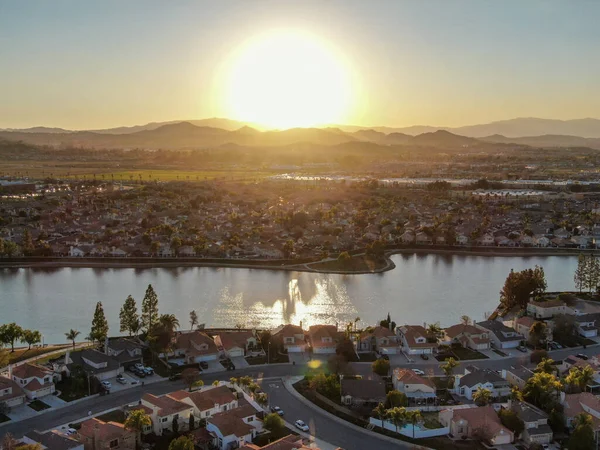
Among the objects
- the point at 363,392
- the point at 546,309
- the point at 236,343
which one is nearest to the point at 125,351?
the point at 236,343

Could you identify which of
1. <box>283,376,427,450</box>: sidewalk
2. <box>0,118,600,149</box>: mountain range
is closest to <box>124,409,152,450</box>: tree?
<box>283,376,427,450</box>: sidewalk

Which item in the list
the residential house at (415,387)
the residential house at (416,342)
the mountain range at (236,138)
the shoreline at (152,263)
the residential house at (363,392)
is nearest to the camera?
the residential house at (363,392)

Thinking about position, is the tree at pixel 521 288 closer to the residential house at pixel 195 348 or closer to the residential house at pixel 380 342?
the residential house at pixel 380 342

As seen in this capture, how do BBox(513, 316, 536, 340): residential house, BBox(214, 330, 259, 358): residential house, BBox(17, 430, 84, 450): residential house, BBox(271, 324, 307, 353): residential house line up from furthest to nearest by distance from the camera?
BBox(513, 316, 536, 340): residential house
BBox(271, 324, 307, 353): residential house
BBox(214, 330, 259, 358): residential house
BBox(17, 430, 84, 450): residential house

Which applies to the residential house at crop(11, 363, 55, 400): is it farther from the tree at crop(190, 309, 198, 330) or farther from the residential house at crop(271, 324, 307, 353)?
the residential house at crop(271, 324, 307, 353)

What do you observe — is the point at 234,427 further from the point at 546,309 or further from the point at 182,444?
the point at 546,309

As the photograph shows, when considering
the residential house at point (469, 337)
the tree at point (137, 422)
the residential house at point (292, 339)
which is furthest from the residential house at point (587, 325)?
the tree at point (137, 422)
